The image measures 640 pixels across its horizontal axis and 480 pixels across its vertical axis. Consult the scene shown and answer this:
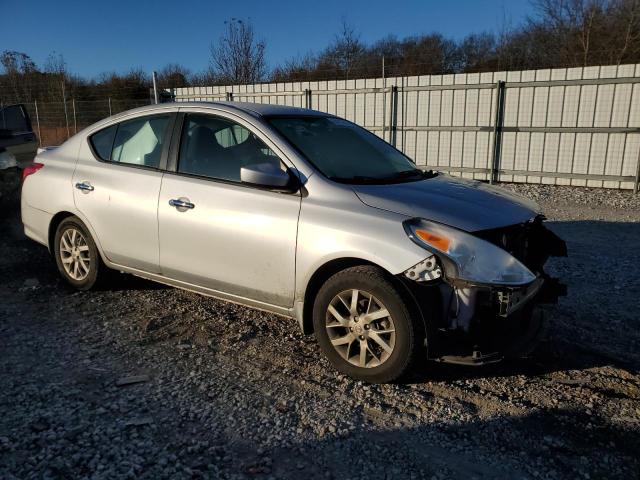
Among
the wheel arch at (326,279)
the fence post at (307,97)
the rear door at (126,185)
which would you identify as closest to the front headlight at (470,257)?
the wheel arch at (326,279)

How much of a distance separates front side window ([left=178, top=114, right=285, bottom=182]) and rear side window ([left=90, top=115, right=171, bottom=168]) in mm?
270

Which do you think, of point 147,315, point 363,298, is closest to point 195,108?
point 147,315

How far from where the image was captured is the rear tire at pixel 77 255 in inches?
185

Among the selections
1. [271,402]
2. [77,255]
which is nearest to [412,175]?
[271,402]

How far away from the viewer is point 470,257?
2.94 m

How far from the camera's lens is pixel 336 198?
132 inches

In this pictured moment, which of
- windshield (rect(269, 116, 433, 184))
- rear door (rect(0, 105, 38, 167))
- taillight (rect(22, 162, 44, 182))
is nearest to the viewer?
windshield (rect(269, 116, 433, 184))

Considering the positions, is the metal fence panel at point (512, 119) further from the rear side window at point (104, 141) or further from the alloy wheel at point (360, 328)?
the alloy wheel at point (360, 328)

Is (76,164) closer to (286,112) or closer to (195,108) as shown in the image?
(195,108)

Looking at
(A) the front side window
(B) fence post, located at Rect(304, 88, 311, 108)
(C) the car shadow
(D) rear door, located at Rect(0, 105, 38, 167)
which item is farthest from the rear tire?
(B) fence post, located at Rect(304, 88, 311, 108)

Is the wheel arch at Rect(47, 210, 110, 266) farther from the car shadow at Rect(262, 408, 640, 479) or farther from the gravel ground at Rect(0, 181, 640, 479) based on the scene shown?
the car shadow at Rect(262, 408, 640, 479)

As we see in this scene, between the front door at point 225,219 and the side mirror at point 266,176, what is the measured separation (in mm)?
112

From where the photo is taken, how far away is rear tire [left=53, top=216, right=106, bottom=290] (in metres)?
4.70

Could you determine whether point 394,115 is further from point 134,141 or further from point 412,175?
point 134,141
